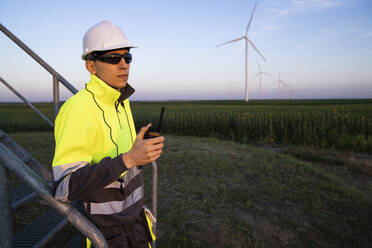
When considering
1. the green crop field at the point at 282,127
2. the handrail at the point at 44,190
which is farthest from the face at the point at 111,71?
the green crop field at the point at 282,127

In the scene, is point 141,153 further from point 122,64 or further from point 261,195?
point 261,195

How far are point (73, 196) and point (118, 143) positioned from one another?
0.47m

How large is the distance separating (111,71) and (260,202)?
3824 mm

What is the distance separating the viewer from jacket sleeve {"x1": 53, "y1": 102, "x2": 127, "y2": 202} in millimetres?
1019

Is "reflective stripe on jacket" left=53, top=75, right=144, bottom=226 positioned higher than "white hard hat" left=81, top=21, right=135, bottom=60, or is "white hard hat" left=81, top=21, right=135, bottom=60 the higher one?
"white hard hat" left=81, top=21, right=135, bottom=60

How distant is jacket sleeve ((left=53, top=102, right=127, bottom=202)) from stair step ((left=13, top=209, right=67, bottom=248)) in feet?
4.04

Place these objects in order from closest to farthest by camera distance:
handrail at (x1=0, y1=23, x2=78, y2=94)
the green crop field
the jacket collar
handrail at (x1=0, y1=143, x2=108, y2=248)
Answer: handrail at (x1=0, y1=143, x2=108, y2=248), the jacket collar, handrail at (x1=0, y1=23, x2=78, y2=94), the green crop field

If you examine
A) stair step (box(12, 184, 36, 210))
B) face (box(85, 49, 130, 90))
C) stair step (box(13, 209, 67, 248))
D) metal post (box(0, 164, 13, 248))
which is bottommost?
stair step (box(13, 209, 67, 248))

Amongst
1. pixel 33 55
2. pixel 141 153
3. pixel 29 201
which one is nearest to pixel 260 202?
pixel 29 201

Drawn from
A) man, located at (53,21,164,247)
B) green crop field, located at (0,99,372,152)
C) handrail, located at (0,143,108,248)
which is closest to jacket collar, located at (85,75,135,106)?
man, located at (53,21,164,247)

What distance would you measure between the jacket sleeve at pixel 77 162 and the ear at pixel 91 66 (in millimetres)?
360

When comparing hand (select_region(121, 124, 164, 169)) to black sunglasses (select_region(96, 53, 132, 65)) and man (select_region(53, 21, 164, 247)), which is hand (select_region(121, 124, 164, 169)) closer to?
man (select_region(53, 21, 164, 247))

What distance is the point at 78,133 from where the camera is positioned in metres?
1.12

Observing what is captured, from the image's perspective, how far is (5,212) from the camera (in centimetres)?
95
